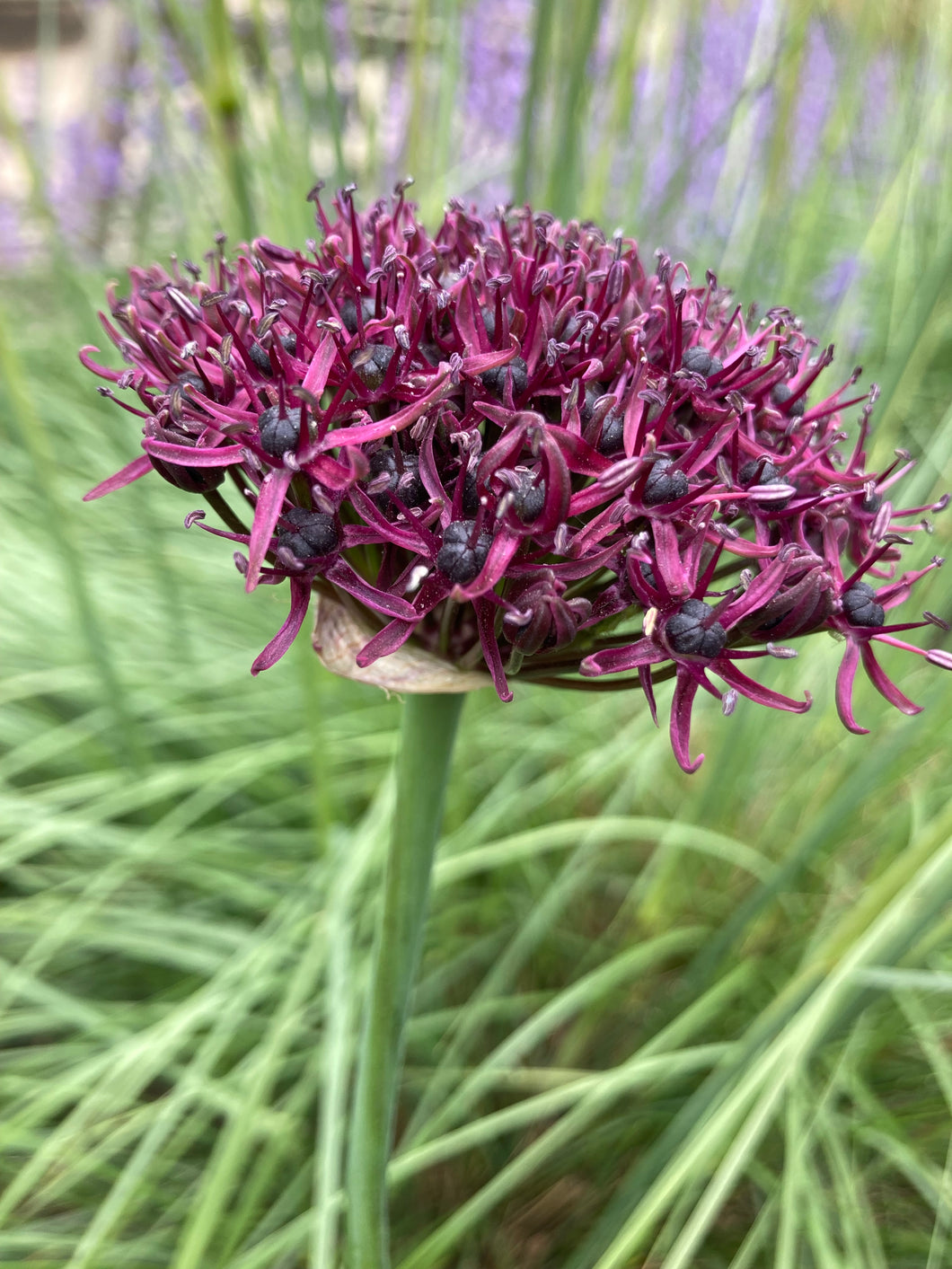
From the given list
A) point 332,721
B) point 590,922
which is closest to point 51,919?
point 332,721

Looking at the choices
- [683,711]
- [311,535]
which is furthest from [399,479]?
[683,711]

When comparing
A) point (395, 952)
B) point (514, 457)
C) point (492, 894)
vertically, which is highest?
point (514, 457)

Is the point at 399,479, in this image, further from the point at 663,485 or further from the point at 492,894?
the point at 492,894

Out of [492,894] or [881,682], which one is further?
[492,894]

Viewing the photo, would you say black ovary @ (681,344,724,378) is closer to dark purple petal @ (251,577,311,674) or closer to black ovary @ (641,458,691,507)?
black ovary @ (641,458,691,507)

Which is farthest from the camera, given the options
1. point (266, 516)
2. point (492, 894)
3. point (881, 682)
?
point (492, 894)

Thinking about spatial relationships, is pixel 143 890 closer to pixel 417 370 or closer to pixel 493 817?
pixel 493 817

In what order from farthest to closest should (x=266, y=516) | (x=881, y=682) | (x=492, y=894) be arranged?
1. (x=492, y=894)
2. (x=881, y=682)
3. (x=266, y=516)

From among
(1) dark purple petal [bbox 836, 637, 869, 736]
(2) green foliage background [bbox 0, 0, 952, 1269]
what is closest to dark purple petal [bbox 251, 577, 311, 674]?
(1) dark purple petal [bbox 836, 637, 869, 736]
